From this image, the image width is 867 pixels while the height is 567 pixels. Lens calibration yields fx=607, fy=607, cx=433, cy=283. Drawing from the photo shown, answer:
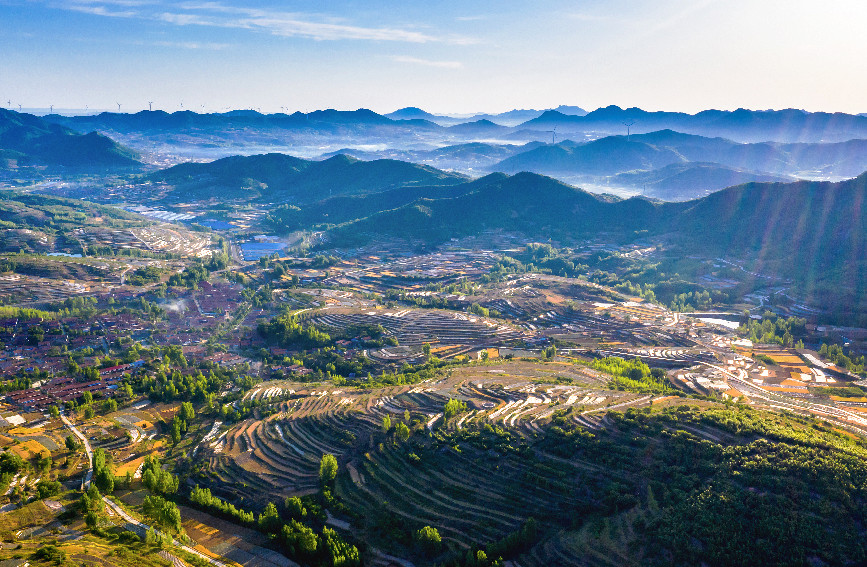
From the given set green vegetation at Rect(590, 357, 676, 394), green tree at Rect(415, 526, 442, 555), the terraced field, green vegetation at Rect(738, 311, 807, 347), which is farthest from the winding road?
green vegetation at Rect(738, 311, 807, 347)

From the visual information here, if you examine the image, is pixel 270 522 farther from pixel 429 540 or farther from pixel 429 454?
pixel 429 454

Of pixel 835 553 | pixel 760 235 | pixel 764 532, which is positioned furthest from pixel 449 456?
pixel 760 235

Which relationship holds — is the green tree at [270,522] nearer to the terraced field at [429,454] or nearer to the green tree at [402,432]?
the terraced field at [429,454]

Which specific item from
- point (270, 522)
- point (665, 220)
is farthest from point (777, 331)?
point (270, 522)

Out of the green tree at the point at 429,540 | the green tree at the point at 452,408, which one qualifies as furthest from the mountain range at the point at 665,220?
the green tree at the point at 429,540

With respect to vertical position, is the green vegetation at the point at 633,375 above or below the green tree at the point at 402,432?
below

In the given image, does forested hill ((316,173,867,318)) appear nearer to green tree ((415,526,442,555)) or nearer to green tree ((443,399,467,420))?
green tree ((443,399,467,420))

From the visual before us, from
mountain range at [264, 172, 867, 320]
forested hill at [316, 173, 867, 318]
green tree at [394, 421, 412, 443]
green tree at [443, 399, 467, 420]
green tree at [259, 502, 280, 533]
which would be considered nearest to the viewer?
green tree at [259, 502, 280, 533]

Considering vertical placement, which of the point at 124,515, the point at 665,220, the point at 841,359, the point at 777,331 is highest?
the point at 665,220

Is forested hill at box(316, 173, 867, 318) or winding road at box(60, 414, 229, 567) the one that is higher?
forested hill at box(316, 173, 867, 318)

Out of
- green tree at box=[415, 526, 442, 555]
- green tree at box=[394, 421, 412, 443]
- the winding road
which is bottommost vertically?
the winding road

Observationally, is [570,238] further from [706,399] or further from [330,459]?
[330,459]
